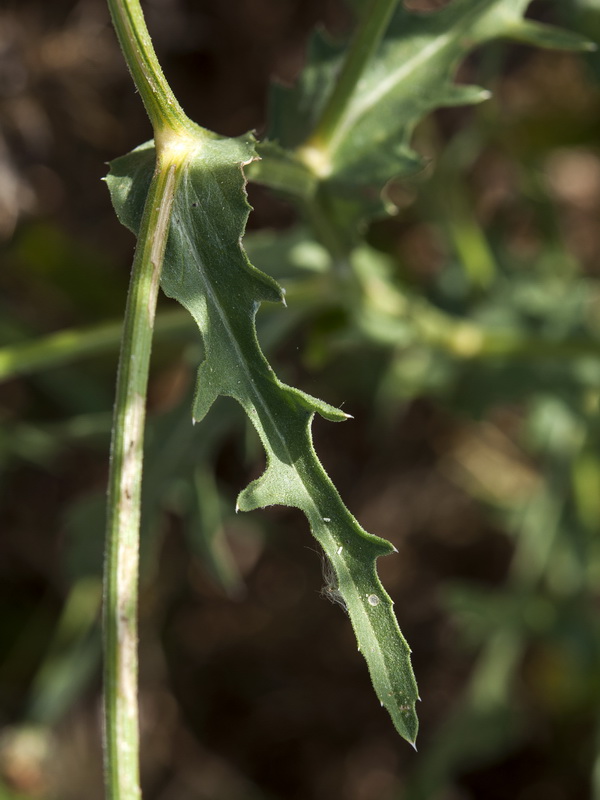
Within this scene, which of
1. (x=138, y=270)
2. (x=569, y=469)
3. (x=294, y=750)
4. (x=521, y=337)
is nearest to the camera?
(x=138, y=270)

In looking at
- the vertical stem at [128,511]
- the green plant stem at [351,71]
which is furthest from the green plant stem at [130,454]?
the green plant stem at [351,71]

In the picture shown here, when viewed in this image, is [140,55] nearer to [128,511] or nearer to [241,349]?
[241,349]

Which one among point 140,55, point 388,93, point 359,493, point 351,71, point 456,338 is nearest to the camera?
point 140,55

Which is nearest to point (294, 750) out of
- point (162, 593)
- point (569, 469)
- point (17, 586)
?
point (162, 593)

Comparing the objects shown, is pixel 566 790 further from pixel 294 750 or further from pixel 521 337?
pixel 521 337

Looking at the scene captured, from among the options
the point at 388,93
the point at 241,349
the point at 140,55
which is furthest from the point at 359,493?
the point at 140,55
